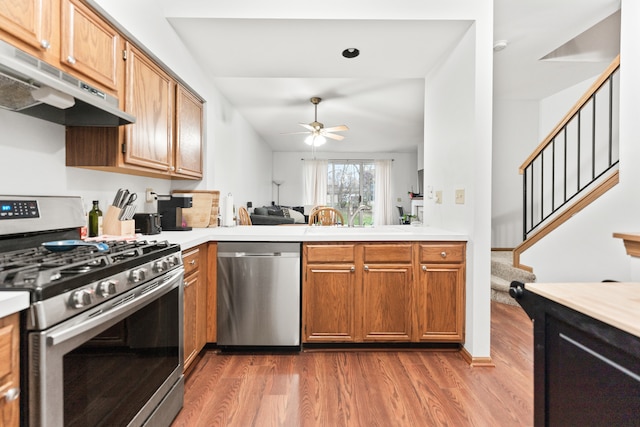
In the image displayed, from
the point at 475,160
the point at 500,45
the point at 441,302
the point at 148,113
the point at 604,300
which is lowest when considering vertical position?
the point at 441,302

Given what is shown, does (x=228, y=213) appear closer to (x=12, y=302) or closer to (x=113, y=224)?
(x=113, y=224)

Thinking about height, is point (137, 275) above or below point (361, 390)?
above

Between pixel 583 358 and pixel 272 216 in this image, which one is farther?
pixel 272 216

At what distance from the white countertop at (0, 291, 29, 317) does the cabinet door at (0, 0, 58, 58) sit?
0.94 meters

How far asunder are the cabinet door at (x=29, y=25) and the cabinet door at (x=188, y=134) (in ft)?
3.62

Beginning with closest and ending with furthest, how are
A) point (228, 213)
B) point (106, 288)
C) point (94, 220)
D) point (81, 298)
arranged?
1. point (81, 298)
2. point (106, 288)
3. point (94, 220)
4. point (228, 213)

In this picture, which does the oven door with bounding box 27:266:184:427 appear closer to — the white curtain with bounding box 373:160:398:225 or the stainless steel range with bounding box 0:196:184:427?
the stainless steel range with bounding box 0:196:184:427

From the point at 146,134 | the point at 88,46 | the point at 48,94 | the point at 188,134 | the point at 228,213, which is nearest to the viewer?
the point at 48,94

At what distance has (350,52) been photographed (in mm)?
2613

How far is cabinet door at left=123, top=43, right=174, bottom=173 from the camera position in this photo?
1886 millimetres

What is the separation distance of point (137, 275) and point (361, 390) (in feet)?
4.61

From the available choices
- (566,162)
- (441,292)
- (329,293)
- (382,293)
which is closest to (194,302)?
(329,293)

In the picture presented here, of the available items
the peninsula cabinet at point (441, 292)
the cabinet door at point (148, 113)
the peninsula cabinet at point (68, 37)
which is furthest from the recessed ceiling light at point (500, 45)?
the peninsula cabinet at point (68, 37)

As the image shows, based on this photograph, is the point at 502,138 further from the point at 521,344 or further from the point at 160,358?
the point at 160,358
